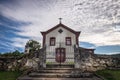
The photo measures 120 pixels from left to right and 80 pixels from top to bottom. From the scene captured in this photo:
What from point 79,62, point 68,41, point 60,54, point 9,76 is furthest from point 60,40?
point 9,76

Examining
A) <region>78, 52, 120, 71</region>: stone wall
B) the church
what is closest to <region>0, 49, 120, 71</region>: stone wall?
<region>78, 52, 120, 71</region>: stone wall

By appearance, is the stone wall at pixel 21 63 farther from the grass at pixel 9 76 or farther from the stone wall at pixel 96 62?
the stone wall at pixel 96 62

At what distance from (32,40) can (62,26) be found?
20.3 m

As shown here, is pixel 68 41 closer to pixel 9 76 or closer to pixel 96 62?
pixel 96 62

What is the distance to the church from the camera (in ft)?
67.3

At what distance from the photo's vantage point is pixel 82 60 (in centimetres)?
1228

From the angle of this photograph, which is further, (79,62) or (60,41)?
(60,41)

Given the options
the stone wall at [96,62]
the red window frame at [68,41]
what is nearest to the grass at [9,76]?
the stone wall at [96,62]

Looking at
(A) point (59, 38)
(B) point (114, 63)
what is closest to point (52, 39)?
(A) point (59, 38)

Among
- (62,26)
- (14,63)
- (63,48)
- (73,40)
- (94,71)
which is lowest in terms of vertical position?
(94,71)

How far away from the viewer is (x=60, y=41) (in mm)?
21328

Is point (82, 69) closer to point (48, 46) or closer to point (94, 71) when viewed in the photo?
point (94, 71)

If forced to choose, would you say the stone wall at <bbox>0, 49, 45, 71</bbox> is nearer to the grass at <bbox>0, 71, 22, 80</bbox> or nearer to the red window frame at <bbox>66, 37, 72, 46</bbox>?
the grass at <bbox>0, 71, 22, 80</bbox>

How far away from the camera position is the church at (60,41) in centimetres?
2052
